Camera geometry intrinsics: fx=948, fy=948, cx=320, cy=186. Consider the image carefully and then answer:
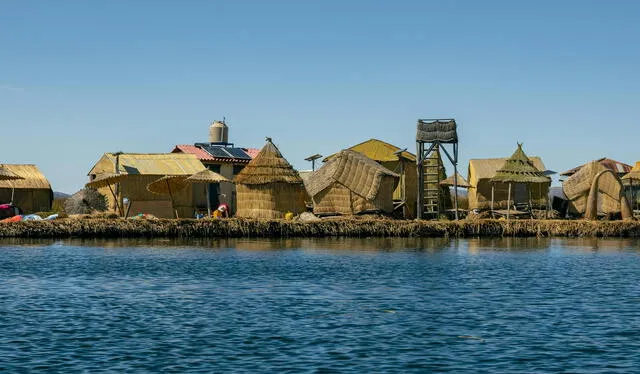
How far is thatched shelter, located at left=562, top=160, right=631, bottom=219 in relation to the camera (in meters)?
63.3

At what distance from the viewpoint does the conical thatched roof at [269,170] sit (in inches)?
2386

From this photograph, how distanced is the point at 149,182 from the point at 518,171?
25.2 meters

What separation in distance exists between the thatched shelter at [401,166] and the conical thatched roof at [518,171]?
6.36 m

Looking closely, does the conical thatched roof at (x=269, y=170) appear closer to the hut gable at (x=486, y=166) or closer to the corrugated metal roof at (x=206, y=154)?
the corrugated metal roof at (x=206, y=154)

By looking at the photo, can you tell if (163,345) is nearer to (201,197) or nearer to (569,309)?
(569,309)

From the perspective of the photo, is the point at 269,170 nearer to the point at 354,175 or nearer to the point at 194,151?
the point at 354,175

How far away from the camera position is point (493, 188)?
70.1 m

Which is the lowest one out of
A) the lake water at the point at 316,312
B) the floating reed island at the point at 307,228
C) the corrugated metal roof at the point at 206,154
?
the lake water at the point at 316,312

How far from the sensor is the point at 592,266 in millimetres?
40062

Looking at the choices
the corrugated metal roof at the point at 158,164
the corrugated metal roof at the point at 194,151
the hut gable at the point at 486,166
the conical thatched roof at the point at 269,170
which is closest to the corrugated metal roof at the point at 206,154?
the corrugated metal roof at the point at 194,151

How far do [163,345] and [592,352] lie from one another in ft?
29.3

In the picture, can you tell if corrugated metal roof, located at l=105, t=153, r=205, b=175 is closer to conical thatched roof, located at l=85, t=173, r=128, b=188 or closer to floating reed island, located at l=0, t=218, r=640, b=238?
conical thatched roof, located at l=85, t=173, r=128, b=188

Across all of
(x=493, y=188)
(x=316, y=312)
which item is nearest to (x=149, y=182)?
(x=493, y=188)

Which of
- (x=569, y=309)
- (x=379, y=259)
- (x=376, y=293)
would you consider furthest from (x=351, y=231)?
(x=569, y=309)
